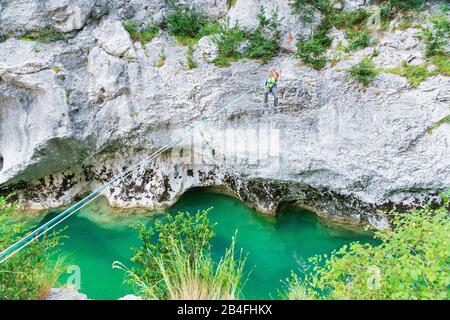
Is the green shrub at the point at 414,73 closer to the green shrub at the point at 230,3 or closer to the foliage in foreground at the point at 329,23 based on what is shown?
the foliage in foreground at the point at 329,23

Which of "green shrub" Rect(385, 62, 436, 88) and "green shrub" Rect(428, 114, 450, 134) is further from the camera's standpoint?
"green shrub" Rect(385, 62, 436, 88)

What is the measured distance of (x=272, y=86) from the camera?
831 cm

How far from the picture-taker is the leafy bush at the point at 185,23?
10492 mm

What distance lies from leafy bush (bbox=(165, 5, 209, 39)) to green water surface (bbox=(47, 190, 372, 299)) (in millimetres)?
5798

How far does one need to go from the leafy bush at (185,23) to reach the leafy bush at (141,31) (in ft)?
1.83

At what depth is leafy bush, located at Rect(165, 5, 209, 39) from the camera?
10492mm

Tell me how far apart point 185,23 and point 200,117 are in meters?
3.63

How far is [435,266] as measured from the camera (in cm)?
308

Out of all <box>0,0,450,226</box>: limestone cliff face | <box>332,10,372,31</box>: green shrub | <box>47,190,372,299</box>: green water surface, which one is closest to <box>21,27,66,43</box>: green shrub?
<box>0,0,450,226</box>: limestone cliff face

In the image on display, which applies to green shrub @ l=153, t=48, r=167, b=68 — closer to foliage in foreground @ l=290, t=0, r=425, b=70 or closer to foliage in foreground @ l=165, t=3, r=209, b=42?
foliage in foreground @ l=165, t=3, r=209, b=42

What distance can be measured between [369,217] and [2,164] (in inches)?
476

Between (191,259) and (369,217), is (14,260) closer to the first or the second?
(191,259)

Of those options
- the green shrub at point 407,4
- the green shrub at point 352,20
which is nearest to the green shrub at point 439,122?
the green shrub at point 407,4
